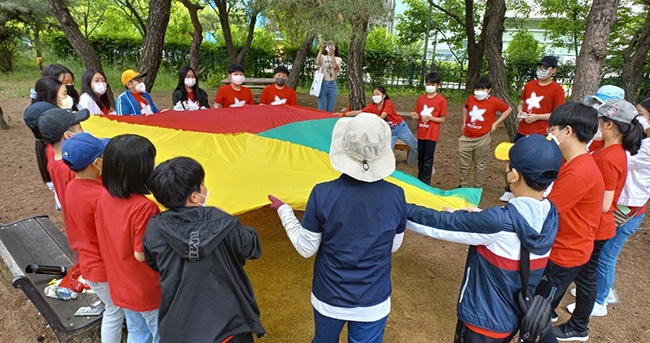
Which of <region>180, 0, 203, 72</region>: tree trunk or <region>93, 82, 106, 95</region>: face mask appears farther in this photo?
<region>180, 0, 203, 72</region>: tree trunk

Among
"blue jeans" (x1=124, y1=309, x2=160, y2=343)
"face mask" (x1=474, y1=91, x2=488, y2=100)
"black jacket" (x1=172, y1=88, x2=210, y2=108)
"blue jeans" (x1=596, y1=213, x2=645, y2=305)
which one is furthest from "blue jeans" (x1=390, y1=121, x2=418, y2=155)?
"blue jeans" (x1=124, y1=309, x2=160, y2=343)

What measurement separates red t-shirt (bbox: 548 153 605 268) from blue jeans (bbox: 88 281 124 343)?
223 centimetres

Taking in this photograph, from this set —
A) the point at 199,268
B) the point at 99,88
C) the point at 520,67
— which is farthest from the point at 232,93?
A: the point at 520,67

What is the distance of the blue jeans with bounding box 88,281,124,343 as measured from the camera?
208 centimetres

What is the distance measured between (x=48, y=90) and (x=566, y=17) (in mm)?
13694

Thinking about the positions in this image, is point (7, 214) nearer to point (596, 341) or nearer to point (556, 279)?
point (556, 279)

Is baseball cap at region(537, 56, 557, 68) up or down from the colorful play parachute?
up

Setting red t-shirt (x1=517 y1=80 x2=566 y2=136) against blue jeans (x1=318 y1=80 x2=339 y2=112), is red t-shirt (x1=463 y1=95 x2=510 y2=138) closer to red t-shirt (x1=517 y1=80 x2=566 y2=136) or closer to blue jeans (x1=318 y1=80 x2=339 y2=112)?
red t-shirt (x1=517 y1=80 x2=566 y2=136)

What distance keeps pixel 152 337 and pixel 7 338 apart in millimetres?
1216

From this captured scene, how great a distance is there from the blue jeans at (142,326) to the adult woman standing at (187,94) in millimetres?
3102

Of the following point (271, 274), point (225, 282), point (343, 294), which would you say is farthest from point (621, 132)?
point (271, 274)

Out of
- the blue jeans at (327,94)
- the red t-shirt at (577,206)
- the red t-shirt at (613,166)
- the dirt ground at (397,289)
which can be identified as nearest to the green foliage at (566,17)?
the blue jeans at (327,94)

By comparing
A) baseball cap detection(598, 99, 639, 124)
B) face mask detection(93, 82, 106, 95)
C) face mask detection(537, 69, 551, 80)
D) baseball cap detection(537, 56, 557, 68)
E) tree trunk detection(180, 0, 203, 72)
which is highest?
tree trunk detection(180, 0, 203, 72)

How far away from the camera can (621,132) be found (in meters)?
2.41
